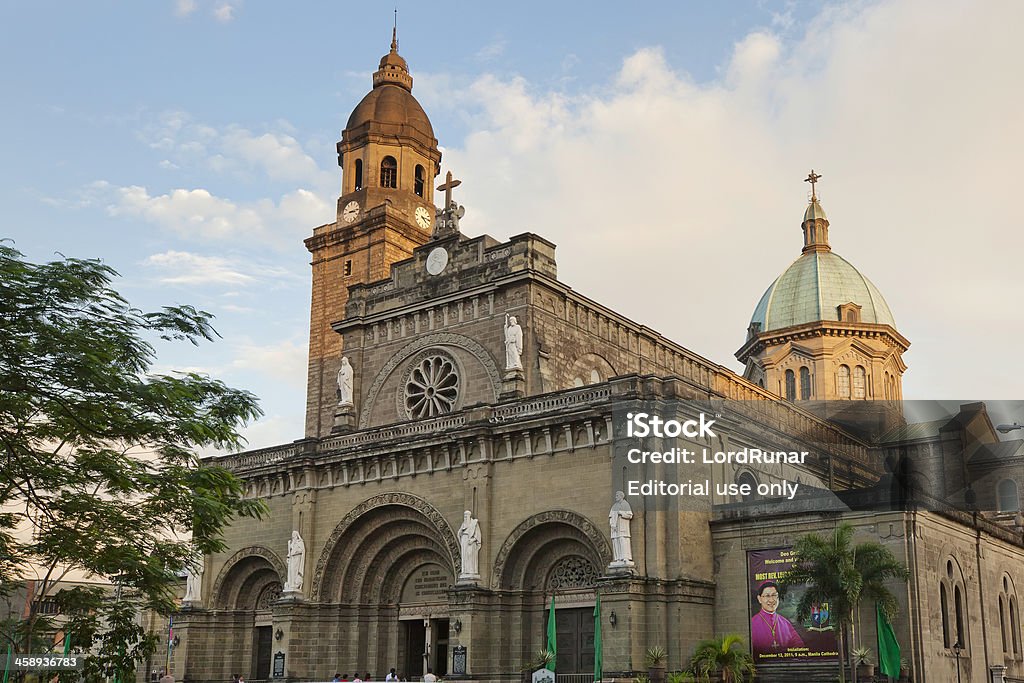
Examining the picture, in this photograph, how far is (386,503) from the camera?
4178cm

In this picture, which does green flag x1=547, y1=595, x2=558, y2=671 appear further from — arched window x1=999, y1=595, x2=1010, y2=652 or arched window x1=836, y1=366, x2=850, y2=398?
arched window x1=836, y1=366, x2=850, y2=398

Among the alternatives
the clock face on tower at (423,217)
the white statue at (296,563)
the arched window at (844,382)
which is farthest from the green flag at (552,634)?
the arched window at (844,382)

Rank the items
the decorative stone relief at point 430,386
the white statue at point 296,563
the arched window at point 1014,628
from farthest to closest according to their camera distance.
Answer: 1. the decorative stone relief at point 430,386
2. the white statue at point 296,563
3. the arched window at point 1014,628

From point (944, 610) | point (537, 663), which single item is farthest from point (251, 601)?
point (944, 610)

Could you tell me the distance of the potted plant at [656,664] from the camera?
32.9m

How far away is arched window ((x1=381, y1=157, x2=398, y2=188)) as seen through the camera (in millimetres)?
59375

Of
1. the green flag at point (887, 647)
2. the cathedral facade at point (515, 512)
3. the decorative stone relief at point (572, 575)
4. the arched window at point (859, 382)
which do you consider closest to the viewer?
the green flag at point (887, 647)

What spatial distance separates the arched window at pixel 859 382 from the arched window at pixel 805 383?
2694mm

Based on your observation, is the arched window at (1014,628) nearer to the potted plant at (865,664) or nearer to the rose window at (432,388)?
the potted plant at (865,664)

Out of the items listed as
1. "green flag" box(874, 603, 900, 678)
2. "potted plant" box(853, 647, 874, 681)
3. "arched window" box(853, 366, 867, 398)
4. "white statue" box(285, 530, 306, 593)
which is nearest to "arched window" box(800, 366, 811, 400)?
"arched window" box(853, 366, 867, 398)

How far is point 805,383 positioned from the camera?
227ft

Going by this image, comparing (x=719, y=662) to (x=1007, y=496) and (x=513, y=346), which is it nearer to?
(x=513, y=346)

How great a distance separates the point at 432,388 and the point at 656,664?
16021 millimetres

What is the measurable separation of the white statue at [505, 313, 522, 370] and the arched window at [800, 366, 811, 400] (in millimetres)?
31888
